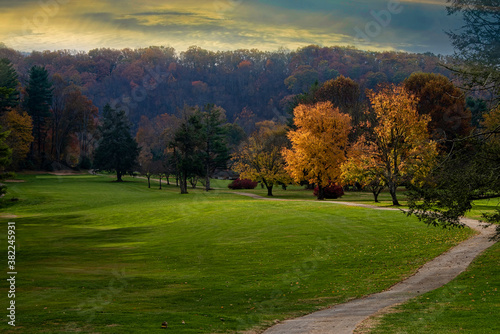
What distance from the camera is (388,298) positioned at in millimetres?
14484

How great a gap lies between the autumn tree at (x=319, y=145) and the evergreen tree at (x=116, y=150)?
133 feet

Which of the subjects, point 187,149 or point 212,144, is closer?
point 187,149

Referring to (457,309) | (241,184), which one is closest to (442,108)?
(241,184)

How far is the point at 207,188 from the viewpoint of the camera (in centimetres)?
7131

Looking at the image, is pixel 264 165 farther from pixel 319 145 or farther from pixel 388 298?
pixel 388 298

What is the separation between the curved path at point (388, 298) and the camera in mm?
11523

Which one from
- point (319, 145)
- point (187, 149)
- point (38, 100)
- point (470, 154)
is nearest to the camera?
point (470, 154)

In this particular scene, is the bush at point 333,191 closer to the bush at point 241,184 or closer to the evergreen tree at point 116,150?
the bush at point 241,184

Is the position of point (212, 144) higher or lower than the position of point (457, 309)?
higher

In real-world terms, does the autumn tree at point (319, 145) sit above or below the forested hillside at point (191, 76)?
below

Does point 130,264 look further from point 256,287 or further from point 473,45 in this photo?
point 473,45

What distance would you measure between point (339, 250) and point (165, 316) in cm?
1214

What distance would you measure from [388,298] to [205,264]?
881 cm

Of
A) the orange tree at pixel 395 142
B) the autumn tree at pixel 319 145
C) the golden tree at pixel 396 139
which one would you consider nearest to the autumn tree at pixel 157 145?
the autumn tree at pixel 319 145
